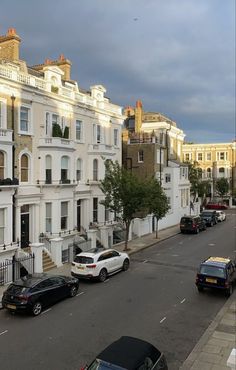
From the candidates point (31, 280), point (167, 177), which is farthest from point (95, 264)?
point (167, 177)

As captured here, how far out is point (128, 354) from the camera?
8.84 m

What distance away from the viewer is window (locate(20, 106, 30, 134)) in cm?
Answer: 2462

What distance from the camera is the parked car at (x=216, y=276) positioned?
17922 mm

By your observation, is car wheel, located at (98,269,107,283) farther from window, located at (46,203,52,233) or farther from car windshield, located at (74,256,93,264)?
window, located at (46,203,52,233)

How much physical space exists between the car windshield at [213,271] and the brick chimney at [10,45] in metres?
19.4

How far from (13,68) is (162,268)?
15.7 m

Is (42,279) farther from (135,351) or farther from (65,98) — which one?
(65,98)

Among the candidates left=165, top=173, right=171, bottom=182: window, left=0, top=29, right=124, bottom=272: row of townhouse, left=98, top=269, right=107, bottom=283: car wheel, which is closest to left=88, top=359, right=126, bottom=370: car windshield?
left=98, top=269, right=107, bottom=283: car wheel

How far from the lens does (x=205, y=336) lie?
Result: 13.4 metres

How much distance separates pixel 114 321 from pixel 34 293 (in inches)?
135

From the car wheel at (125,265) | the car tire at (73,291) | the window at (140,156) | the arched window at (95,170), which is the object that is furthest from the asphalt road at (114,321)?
the window at (140,156)

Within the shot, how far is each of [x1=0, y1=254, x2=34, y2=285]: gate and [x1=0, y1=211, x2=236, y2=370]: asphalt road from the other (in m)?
3.50

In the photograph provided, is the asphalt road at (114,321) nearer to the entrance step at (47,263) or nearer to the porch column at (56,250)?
the entrance step at (47,263)

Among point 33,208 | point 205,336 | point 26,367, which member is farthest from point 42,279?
point 33,208
